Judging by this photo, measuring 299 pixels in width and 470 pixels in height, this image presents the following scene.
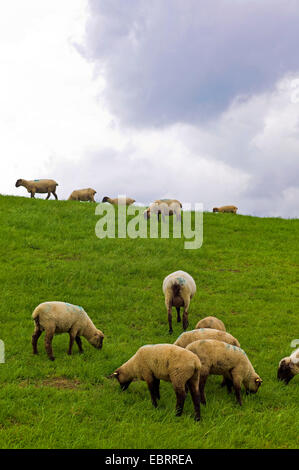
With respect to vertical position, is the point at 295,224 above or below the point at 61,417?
above

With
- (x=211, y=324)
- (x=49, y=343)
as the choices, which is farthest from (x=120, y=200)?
(x=49, y=343)

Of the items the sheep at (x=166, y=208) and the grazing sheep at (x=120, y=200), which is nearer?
the sheep at (x=166, y=208)

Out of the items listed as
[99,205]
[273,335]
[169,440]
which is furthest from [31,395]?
[99,205]

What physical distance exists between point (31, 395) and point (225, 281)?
12072 millimetres

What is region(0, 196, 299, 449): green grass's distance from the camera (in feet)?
22.7

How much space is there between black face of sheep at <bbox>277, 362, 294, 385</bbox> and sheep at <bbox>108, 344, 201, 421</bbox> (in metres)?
3.13

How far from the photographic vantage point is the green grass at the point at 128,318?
6.91m

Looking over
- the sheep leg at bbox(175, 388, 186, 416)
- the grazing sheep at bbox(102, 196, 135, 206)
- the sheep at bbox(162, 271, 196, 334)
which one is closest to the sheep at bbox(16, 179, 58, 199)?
the grazing sheep at bbox(102, 196, 135, 206)

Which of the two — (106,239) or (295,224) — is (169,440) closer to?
(106,239)

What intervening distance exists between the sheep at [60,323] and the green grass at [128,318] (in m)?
0.38

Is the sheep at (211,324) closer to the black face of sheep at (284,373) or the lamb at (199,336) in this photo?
the lamb at (199,336)

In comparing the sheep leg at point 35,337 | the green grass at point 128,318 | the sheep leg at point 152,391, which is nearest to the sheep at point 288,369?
the green grass at point 128,318

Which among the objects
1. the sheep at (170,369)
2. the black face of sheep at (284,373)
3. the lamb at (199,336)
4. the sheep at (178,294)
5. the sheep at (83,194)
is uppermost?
the sheep at (83,194)
